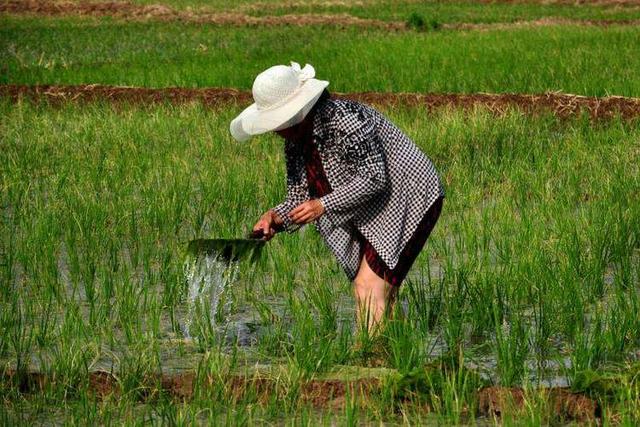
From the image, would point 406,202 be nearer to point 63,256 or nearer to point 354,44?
point 63,256

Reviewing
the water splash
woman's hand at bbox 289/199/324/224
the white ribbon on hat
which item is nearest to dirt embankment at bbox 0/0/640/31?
the water splash

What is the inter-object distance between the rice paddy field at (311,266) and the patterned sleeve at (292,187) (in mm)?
285

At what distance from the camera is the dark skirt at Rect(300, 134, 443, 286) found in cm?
381

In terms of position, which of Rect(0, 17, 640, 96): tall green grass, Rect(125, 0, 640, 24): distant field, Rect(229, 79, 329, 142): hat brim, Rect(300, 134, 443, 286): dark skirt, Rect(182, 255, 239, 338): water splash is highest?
Rect(229, 79, 329, 142): hat brim

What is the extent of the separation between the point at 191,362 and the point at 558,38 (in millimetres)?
10932

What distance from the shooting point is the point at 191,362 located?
3725 millimetres

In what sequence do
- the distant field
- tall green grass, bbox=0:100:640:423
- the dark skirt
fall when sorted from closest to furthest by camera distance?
tall green grass, bbox=0:100:640:423 → the dark skirt → the distant field

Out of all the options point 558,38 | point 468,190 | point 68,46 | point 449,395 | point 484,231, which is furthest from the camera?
point 68,46

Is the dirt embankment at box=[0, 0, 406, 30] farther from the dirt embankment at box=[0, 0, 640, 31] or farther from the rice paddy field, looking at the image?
the rice paddy field

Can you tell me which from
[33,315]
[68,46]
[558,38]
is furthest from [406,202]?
[68,46]

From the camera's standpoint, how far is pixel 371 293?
385cm

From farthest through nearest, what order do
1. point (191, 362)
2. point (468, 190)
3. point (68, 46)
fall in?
point (68, 46)
point (468, 190)
point (191, 362)

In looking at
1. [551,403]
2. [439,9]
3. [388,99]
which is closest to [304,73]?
[551,403]

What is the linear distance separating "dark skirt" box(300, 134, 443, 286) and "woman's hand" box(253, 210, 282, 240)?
135 millimetres
